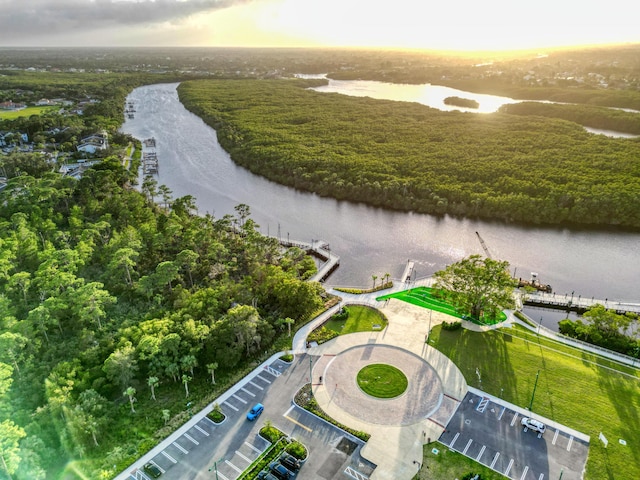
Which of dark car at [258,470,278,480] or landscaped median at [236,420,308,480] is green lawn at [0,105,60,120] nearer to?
landscaped median at [236,420,308,480]

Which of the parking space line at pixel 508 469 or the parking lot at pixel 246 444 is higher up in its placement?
the parking lot at pixel 246 444

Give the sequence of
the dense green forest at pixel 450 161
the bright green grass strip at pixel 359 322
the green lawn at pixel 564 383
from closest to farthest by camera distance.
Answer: the green lawn at pixel 564 383 < the bright green grass strip at pixel 359 322 < the dense green forest at pixel 450 161

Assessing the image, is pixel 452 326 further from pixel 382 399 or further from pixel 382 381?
pixel 382 399

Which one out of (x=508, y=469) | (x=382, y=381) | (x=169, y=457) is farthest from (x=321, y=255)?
(x=508, y=469)

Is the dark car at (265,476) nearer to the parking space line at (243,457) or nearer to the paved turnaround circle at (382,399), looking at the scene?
the parking space line at (243,457)

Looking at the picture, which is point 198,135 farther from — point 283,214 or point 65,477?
point 65,477

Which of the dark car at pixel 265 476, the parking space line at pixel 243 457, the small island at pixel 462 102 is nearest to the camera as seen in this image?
the dark car at pixel 265 476

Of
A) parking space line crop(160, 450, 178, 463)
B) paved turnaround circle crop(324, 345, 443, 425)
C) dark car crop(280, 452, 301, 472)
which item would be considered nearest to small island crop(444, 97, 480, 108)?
paved turnaround circle crop(324, 345, 443, 425)

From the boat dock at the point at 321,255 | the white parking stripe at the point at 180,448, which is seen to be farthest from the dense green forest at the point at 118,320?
the boat dock at the point at 321,255
